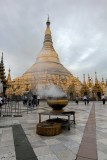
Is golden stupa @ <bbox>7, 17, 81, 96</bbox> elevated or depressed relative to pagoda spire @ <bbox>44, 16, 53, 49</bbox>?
depressed

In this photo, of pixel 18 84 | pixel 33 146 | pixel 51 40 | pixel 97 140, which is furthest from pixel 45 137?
pixel 51 40

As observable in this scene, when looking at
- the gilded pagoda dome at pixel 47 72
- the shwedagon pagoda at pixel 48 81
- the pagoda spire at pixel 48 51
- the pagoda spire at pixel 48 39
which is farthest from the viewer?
the pagoda spire at pixel 48 39

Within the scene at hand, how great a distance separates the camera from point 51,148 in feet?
16.5

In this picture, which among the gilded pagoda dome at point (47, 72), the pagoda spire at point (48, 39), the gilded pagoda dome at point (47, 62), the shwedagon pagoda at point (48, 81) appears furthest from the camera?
the pagoda spire at point (48, 39)

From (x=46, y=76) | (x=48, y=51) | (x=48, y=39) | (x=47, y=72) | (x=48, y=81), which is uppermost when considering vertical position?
(x=48, y=39)

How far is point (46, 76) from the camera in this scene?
51062 millimetres

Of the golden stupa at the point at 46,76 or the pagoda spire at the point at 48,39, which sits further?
the pagoda spire at the point at 48,39

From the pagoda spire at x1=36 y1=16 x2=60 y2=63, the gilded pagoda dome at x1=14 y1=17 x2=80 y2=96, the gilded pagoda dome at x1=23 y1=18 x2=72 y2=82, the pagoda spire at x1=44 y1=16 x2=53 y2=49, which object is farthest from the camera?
the pagoda spire at x1=44 y1=16 x2=53 y2=49

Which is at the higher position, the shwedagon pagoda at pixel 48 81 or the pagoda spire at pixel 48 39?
the pagoda spire at pixel 48 39

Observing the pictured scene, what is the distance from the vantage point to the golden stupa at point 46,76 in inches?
1930

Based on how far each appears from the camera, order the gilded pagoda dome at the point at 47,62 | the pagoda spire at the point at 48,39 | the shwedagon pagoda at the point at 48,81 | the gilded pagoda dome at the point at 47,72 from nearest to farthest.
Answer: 1. the shwedagon pagoda at the point at 48,81
2. the gilded pagoda dome at the point at 47,72
3. the gilded pagoda dome at the point at 47,62
4. the pagoda spire at the point at 48,39

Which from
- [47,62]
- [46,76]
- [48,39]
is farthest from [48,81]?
[48,39]

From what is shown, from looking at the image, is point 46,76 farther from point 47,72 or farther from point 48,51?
point 48,51

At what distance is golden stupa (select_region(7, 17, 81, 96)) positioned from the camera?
161ft
